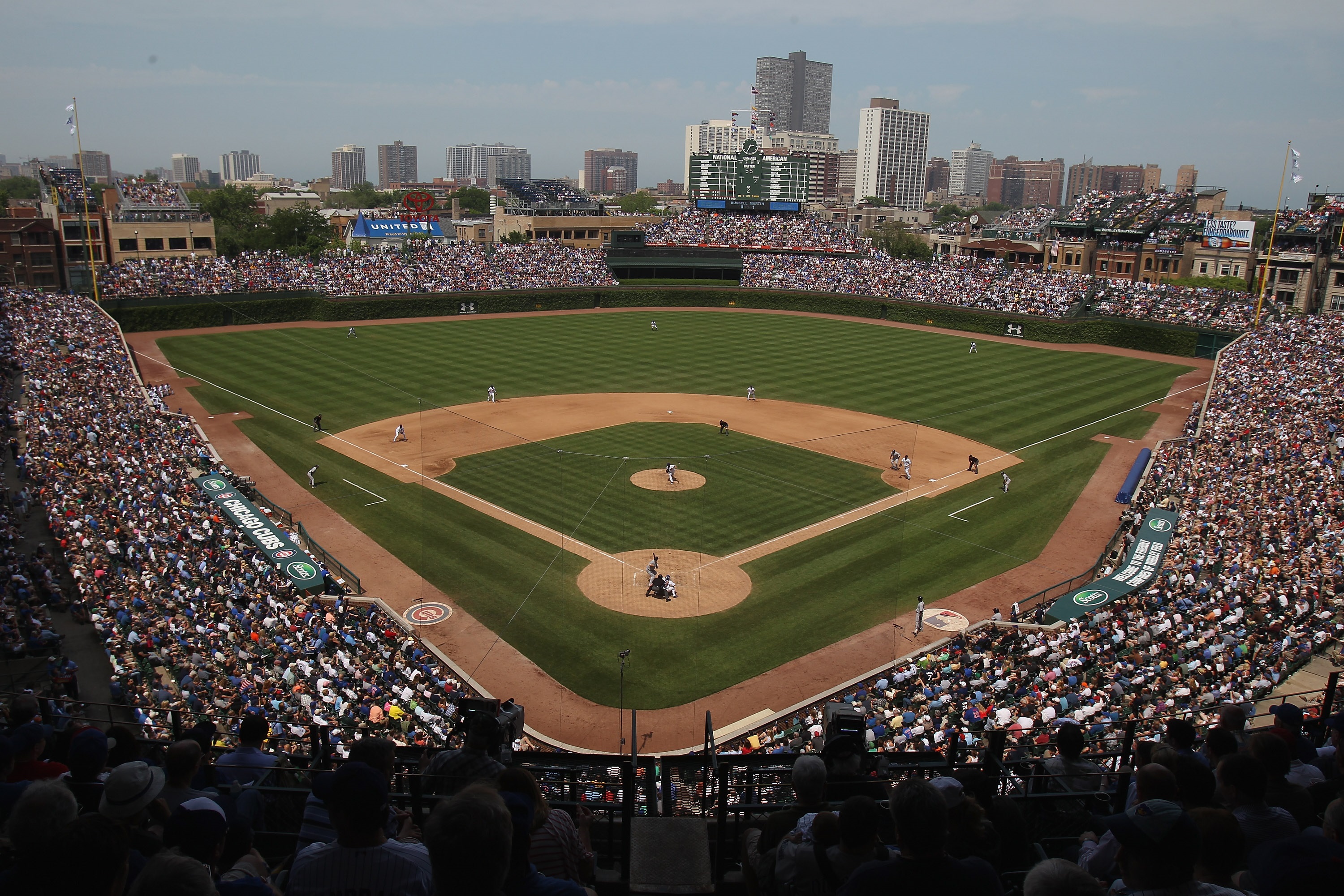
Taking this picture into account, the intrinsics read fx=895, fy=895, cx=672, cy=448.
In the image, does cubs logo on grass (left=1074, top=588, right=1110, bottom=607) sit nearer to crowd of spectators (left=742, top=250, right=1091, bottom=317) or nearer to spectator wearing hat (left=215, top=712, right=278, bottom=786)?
spectator wearing hat (left=215, top=712, right=278, bottom=786)

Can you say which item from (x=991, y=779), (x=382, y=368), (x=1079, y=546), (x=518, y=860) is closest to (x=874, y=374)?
(x=1079, y=546)

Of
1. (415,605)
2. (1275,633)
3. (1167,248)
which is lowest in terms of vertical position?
(415,605)

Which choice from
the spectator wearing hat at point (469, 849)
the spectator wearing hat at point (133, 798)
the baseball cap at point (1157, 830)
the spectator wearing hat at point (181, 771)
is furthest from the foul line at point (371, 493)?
the baseball cap at point (1157, 830)

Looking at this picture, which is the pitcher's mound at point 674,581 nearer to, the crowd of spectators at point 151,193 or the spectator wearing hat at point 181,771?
the spectator wearing hat at point 181,771

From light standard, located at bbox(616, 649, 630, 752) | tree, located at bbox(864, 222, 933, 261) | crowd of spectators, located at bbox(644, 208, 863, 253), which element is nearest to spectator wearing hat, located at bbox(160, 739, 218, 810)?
light standard, located at bbox(616, 649, 630, 752)

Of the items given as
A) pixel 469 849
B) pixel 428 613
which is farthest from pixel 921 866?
pixel 428 613

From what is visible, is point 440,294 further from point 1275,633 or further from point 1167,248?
point 1167,248
